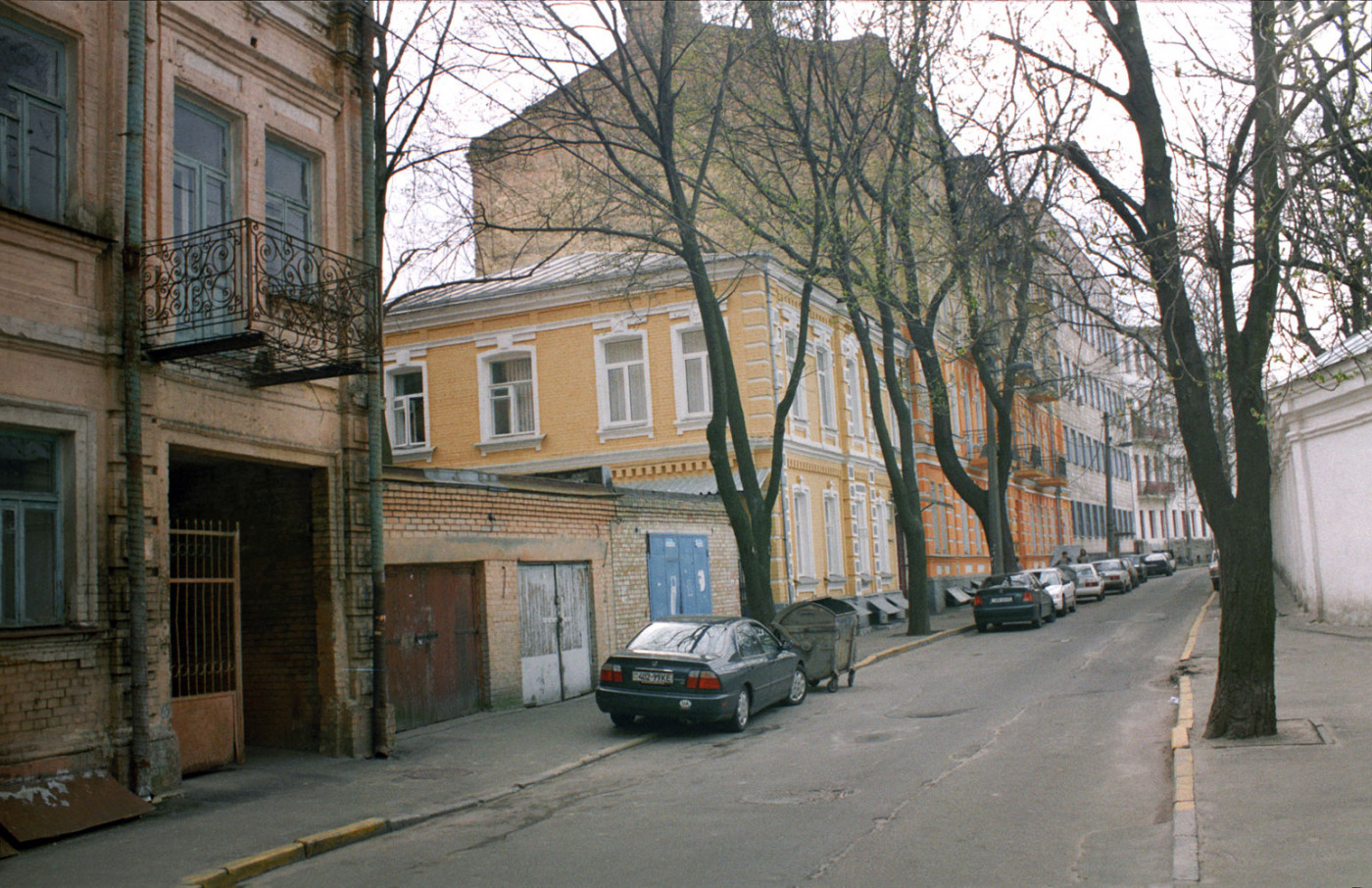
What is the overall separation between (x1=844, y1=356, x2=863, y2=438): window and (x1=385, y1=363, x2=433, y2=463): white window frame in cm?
1212

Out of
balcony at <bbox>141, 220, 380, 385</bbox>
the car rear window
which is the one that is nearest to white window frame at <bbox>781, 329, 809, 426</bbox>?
the car rear window

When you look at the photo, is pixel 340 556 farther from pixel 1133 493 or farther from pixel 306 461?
pixel 1133 493

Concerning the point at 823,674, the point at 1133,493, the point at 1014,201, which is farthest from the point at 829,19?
the point at 1133,493

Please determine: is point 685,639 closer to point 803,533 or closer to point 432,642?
point 432,642

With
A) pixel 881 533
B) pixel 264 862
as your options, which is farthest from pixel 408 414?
pixel 264 862

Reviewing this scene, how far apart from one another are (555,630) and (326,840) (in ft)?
29.4

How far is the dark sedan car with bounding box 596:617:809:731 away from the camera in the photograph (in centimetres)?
1377

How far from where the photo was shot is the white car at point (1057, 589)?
106 ft

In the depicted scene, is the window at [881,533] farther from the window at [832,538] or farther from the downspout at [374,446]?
the downspout at [374,446]

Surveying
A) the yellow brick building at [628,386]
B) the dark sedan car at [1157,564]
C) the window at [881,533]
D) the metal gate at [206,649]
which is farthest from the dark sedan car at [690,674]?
the dark sedan car at [1157,564]

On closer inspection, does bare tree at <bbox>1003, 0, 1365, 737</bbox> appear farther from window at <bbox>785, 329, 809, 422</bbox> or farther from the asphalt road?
window at <bbox>785, 329, 809, 422</bbox>

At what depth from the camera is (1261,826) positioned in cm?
733

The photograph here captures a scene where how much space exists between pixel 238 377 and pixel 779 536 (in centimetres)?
1756

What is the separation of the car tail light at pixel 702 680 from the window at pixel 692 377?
47.6 feet
